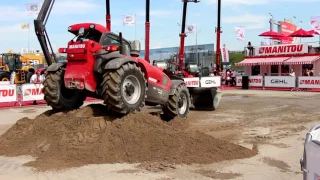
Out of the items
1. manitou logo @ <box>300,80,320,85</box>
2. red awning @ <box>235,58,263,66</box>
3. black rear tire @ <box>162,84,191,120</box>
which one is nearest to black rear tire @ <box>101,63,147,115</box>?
black rear tire @ <box>162,84,191,120</box>

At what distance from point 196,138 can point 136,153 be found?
1.29 metres

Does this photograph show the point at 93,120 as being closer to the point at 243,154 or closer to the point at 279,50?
the point at 243,154

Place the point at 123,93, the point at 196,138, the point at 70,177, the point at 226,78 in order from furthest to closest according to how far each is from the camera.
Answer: the point at 226,78
the point at 123,93
the point at 196,138
the point at 70,177

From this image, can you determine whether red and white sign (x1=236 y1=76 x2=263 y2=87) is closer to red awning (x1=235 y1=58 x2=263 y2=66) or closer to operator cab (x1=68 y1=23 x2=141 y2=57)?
red awning (x1=235 y1=58 x2=263 y2=66)

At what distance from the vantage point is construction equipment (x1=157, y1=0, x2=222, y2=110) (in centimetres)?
1507

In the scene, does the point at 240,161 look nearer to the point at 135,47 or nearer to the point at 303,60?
the point at 135,47

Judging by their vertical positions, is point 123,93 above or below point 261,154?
above

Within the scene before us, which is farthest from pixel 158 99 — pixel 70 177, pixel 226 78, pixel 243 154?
pixel 226 78

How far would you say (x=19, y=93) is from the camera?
18.6m

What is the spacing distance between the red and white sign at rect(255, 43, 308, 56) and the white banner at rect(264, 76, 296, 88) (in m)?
5.26

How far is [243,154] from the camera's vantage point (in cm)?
743

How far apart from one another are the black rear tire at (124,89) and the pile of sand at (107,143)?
0.28 m

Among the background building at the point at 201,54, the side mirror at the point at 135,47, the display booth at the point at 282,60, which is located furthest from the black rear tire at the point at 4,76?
the side mirror at the point at 135,47

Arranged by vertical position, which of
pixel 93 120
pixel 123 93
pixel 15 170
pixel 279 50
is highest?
pixel 279 50
